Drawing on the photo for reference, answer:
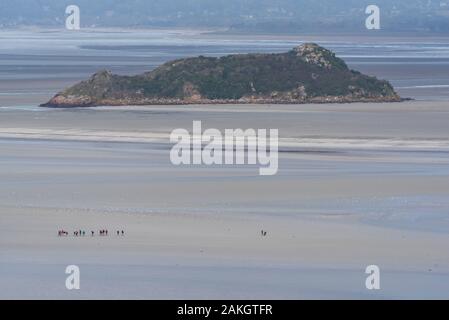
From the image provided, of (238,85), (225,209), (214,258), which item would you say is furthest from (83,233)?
(238,85)

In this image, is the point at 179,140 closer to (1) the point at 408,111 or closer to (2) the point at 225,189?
(2) the point at 225,189

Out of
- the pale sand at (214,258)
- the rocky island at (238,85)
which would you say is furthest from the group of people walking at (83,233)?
the rocky island at (238,85)

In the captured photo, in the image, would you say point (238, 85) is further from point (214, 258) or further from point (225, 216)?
point (214, 258)

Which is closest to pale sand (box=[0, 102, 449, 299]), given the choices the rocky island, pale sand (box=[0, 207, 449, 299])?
pale sand (box=[0, 207, 449, 299])

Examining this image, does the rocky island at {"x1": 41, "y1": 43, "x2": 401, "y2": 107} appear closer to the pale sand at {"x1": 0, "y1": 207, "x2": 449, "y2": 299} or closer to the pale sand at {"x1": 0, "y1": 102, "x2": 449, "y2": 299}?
the pale sand at {"x1": 0, "y1": 102, "x2": 449, "y2": 299}

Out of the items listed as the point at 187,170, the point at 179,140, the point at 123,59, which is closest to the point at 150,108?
the point at 179,140

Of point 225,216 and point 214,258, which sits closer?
point 214,258
